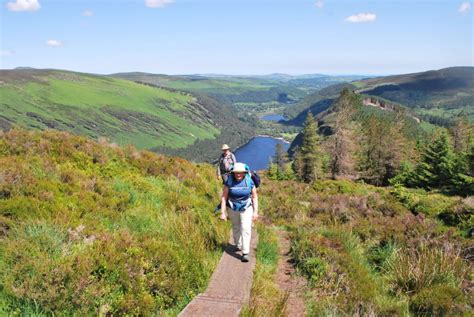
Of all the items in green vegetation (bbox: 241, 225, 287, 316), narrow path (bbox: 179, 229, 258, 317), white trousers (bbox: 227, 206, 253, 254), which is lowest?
green vegetation (bbox: 241, 225, 287, 316)

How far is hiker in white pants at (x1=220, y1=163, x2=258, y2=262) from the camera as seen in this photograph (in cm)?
677

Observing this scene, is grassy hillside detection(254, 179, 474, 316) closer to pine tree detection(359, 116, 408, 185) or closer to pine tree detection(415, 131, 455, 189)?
pine tree detection(415, 131, 455, 189)

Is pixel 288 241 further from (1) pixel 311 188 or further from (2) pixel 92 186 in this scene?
(1) pixel 311 188

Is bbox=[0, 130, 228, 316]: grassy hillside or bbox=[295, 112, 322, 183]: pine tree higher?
bbox=[0, 130, 228, 316]: grassy hillside

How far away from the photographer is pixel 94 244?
218 inches

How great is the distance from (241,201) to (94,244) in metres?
2.70

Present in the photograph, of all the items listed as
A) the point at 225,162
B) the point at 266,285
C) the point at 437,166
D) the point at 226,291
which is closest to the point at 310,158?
the point at 437,166

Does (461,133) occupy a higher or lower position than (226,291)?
lower

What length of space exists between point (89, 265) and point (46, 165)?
653cm

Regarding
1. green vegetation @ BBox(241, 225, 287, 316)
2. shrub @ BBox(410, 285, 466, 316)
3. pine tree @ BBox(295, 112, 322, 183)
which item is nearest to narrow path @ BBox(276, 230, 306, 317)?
green vegetation @ BBox(241, 225, 287, 316)

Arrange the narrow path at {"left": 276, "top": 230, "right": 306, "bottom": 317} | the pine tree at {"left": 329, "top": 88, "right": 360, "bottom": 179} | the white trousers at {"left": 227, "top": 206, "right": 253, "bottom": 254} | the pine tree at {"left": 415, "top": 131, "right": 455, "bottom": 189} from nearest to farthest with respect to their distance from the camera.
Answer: the narrow path at {"left": 276, "top": 230, "right": 306, "bottom": 317}
the white trousers at {"left": 227, "top": 206, "right": 253, "bottom": 254}
the pine tree at {"left": 415, "top": 131, "right": 455, "bottom": 189}
the pine tree at {"left": 329, "top": 88, "right": 360, "bottom": 179}

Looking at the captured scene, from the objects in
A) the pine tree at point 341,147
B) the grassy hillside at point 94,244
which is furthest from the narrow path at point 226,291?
the pine tree at point 341,147

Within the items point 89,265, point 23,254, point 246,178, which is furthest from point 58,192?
point 246,178

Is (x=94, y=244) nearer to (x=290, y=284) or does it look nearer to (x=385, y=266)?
(x=290, y=284)
